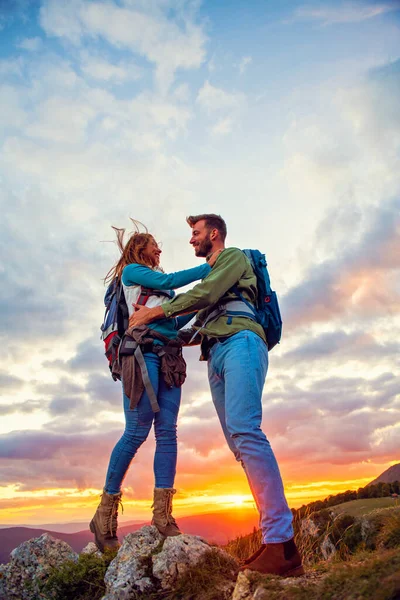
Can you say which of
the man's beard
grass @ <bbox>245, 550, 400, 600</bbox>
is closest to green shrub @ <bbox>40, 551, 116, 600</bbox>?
grass @ <bbox>245, 550, 400, 600</bbox>

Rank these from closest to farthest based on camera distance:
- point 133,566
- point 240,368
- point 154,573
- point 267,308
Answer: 1. point 240,368
2. point 154,573
3. point 133,566
4. point 267,308

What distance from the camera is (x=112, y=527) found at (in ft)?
18.7

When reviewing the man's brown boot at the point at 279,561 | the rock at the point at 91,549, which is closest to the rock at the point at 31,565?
the rock at the point at 91,549

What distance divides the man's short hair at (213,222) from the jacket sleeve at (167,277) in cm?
45

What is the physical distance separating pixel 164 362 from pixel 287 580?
2.56 meters

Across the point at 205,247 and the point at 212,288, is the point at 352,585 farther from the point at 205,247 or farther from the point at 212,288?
the point at 205,247

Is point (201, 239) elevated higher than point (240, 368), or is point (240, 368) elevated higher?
point (201, 239)

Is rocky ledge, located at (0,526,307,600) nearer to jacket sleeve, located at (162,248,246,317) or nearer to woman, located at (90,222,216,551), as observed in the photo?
woman, located at (90,222,216,551)

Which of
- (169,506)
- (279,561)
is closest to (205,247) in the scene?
(169,506)

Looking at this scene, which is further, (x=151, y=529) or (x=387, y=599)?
(x=151, y=529)

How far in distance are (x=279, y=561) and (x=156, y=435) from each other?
205cm

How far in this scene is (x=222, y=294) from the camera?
4801mm

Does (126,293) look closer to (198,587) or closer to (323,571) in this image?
(198,587)

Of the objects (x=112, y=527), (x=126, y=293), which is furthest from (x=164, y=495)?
(x=126, y=293)
